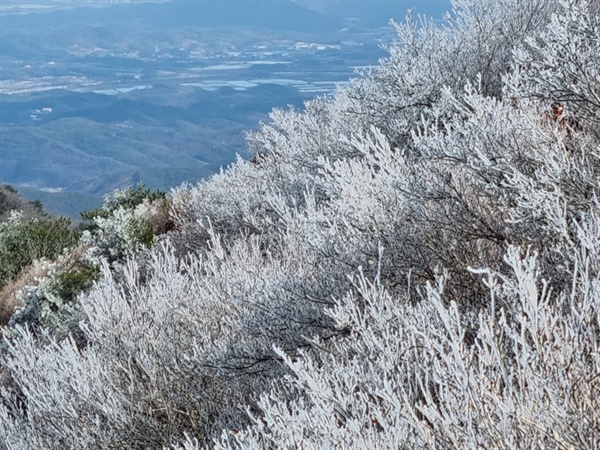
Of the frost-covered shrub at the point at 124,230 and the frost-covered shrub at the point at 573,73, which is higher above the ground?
the frost-covered shrub at the point at 573,73

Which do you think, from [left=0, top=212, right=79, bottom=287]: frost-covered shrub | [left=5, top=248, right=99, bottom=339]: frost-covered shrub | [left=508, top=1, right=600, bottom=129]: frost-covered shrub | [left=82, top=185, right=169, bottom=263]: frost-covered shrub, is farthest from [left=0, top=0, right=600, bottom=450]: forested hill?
[left=0, top=212, right=79, bottom=287]: frost-covered shrub

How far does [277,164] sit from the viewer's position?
1133 centimetres

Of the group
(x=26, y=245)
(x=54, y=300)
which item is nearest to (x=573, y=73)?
(x=54, y=300)

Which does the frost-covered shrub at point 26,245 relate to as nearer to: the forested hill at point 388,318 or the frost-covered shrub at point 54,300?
the frost-covered shrub at point 54,300

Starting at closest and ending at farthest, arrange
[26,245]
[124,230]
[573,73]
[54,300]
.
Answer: [573,73] < [54,300] < [124,230] < [26,245]

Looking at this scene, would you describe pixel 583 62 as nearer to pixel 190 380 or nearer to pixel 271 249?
pixel 190 380

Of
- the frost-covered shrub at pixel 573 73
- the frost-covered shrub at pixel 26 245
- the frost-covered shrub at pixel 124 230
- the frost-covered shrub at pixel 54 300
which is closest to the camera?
the frost-covered shrub at pixel 573 73

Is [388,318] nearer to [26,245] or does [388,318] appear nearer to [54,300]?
[54,300]

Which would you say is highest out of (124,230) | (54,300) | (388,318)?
(388,318)

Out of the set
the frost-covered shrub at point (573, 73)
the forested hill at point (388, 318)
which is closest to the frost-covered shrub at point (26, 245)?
the forested hill at point (388, 318)

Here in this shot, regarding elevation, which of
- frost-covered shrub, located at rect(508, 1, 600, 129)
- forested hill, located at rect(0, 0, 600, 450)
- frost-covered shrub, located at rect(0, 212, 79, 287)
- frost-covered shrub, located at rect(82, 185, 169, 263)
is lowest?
frost-covered shrub, located at rect(0, 212, 79, 287)

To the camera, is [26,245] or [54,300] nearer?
[54,300]

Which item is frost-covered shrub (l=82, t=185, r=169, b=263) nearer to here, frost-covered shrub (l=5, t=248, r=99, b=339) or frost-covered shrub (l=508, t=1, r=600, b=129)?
frost-covered shrub (l=5, t=248, r=99, b=339)

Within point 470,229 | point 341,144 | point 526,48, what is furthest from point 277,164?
point 470,229
